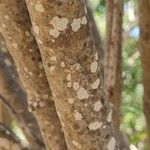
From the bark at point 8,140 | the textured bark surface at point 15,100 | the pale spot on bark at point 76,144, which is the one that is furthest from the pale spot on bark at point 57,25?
the textured bark surface at point 15,100

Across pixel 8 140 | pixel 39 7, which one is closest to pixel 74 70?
pixel 39 7

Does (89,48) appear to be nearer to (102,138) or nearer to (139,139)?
(102,138)

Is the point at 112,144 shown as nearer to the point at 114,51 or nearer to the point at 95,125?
the point at 95,125

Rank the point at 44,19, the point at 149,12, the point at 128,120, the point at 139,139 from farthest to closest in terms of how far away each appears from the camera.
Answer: the point at 128,120
the point at 139,139
the point at 149,12
the point at 44,19

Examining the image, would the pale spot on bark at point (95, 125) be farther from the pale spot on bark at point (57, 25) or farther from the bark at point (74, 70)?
the pale spot on bark at point (57, 25)

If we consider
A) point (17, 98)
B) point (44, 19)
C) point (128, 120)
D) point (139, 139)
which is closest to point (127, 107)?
point (128, 120)

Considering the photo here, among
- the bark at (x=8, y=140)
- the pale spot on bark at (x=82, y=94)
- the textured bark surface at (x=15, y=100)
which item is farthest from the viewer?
the textured bark surface at (x=15, y=100)

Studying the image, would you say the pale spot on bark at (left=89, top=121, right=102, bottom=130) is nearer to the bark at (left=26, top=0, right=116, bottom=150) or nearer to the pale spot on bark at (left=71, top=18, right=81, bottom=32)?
the bark at (left=26, top=0, right=116, bottom=150)
